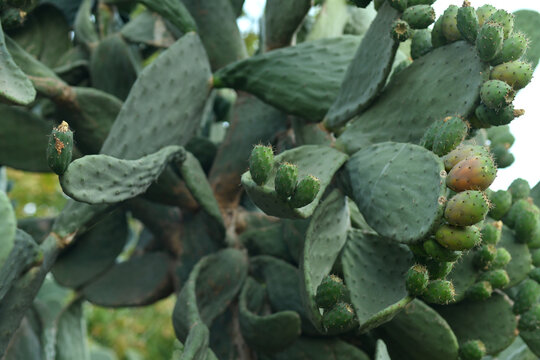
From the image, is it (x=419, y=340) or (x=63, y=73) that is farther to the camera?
(x=63, y=73)

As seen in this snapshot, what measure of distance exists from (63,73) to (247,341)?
97 cm

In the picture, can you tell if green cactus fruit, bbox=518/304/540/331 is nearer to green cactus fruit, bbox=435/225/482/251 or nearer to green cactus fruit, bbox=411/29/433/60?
green cactus fruit, bbox=435/225/482/251

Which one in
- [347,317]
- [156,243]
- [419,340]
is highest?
[347,317]

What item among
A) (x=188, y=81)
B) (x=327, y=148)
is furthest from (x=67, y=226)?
(x=327, y=148)

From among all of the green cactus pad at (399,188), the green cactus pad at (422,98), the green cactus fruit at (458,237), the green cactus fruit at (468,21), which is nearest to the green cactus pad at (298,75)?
the green cactus pad at (422,98)

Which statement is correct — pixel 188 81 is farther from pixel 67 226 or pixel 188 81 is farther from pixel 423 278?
pixel 423 278

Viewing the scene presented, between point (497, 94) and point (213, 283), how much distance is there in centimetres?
83

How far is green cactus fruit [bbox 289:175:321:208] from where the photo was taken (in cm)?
133

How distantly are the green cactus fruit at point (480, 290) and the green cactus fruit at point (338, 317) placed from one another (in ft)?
1.20

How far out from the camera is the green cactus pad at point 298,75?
5.88 feet

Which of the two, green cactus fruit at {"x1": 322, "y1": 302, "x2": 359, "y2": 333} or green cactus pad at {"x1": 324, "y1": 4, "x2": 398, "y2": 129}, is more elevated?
green cactus pad at {"x1": 324, "y1": 4, "x2": 398, "y2": 129}

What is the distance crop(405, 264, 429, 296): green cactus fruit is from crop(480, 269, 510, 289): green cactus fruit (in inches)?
13.5

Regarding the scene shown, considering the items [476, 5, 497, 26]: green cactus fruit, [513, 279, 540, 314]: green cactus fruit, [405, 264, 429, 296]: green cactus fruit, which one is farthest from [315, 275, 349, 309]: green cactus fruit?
[476, 5, 497, 26]: green cactus fruit

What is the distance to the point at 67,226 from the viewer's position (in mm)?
1598
